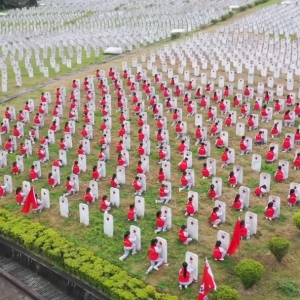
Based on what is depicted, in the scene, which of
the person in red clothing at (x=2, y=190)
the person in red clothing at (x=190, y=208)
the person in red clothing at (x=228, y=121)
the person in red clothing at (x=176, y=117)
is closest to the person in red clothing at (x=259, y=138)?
the person in red clothing at (x=228, y=121)

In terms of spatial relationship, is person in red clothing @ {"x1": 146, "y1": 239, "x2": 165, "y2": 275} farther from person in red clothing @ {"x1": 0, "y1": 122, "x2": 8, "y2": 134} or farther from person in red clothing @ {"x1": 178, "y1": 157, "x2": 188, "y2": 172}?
person in red clothing @ {"x1": 0, "y1": 122, "x2": 8, "y2": 134}

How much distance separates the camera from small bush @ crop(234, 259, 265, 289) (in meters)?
11.3

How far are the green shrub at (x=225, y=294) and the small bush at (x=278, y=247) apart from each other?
5.82 feet

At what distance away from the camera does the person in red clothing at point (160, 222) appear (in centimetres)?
1391

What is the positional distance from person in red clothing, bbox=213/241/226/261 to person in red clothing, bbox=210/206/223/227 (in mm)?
1548

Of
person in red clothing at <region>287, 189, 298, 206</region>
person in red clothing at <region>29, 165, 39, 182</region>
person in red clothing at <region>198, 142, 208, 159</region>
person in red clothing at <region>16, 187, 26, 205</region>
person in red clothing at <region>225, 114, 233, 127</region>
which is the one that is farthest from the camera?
person in red clothing at <region>225, 114, 233, 127</region>

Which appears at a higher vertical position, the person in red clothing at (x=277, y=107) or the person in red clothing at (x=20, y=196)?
the person in red clothing at (x=277, y=107)

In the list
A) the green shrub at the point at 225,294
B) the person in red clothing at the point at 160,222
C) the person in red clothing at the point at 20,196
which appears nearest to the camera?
the green shrub at the point at 225,294

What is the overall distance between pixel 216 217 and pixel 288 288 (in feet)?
10.1

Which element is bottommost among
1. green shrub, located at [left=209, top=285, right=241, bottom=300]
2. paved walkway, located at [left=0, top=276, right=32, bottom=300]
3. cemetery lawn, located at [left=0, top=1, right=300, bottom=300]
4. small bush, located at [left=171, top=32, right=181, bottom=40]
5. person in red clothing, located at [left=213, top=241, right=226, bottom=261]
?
paved walkway, located at [left=0, top=276, right=32, bottom=300]

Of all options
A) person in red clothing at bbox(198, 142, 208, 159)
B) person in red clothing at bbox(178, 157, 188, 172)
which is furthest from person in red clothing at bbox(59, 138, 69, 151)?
person in red clothing at bbox(198, 142, 208, 159)

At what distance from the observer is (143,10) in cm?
5466

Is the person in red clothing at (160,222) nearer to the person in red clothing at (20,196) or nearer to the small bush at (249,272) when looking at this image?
the small bush at (249,272)

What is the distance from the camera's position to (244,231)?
13180 mm
